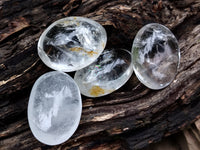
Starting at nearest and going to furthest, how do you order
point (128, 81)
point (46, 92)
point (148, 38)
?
point (46, 92)
point (148, 38)
point (128, 81)

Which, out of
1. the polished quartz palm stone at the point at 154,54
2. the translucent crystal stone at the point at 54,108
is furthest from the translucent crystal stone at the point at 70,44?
the polished quartz palm stone at the point at 154,54

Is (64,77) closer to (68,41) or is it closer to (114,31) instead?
(68,41)

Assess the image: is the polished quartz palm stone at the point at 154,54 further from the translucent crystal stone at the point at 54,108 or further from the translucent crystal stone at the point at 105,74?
the translucent crystal stone at the point at 54,108

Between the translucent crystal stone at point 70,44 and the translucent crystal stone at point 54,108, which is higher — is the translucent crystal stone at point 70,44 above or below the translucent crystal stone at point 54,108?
above

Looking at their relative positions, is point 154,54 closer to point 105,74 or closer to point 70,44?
point 105,74

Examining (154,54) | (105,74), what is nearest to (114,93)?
(105,74)

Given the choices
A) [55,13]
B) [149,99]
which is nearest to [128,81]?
[149,99]
